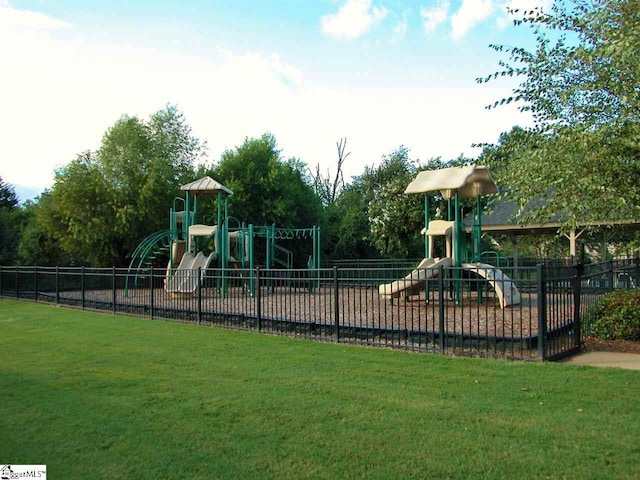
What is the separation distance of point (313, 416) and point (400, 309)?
25.6 ft

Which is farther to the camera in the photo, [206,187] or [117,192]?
[117,192]

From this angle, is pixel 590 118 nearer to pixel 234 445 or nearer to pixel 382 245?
pixel 234 445

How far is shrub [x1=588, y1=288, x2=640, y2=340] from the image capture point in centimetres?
892

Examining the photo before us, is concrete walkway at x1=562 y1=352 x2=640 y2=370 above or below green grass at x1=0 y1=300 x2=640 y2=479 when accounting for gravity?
above

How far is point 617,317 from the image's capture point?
9031 mm

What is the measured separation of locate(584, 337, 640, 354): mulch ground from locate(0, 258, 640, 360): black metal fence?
1.46 feet

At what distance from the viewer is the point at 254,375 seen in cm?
692

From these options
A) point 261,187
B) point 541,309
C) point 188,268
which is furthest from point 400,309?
point 261,187

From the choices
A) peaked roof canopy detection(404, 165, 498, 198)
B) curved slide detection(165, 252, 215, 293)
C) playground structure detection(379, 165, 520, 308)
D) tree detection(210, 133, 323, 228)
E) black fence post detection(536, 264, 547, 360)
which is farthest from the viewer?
tree detection(210, 133, 323, 228)

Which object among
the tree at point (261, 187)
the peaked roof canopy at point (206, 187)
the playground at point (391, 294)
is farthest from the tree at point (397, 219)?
the peaked roof canopy at point (206, 187)

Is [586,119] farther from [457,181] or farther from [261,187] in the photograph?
[261,187]

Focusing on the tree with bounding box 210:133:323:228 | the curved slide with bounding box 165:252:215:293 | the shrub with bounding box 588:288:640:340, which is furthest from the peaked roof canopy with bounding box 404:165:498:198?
the tree with bounding box 210:133:323:228

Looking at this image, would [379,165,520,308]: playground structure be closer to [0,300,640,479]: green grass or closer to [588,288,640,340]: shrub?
[588,288,640,340]: shrub

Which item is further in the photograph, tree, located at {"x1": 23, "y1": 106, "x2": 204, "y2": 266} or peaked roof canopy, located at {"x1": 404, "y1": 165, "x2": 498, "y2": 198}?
tree, located at {"x1": 23, "y1": 106, "x2": 204, "y2": 266}
